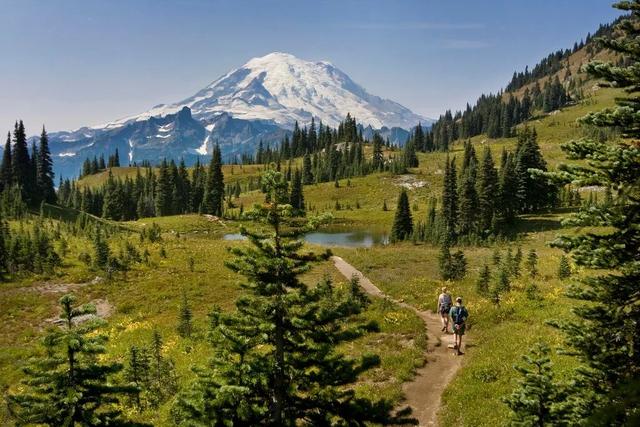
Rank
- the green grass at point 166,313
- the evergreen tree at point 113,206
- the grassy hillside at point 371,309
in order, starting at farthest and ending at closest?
the evergreen tree at point 113,206 < the green grass at point 166,313 < the grassy hillside at point 371,309

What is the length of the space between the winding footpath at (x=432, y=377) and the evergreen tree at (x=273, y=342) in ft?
12.8

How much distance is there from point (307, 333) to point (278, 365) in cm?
114

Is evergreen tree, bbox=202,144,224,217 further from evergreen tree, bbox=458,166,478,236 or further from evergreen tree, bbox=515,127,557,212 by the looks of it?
evergreen tree, bbox=515,127,557,212

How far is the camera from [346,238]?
88875 mm

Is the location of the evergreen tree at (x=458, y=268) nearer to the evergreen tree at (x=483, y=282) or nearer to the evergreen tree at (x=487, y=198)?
the evergreen tree at (x=483, y=282)

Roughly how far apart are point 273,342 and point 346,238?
76929 mm

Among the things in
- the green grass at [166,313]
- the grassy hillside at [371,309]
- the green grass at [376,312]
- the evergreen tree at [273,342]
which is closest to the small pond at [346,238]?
the grassy hillside at [371,309]

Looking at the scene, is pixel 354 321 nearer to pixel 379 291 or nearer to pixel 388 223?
pixel 379 291

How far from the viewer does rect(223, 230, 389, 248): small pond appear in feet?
266

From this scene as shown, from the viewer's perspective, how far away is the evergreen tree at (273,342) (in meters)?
11.5

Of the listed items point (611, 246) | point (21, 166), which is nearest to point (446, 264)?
point (611, 246)

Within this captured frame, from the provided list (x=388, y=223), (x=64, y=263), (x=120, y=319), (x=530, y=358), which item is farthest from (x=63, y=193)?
(x=530, y=358)

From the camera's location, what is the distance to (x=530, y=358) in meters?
9.88

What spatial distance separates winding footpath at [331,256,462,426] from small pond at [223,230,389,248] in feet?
180
